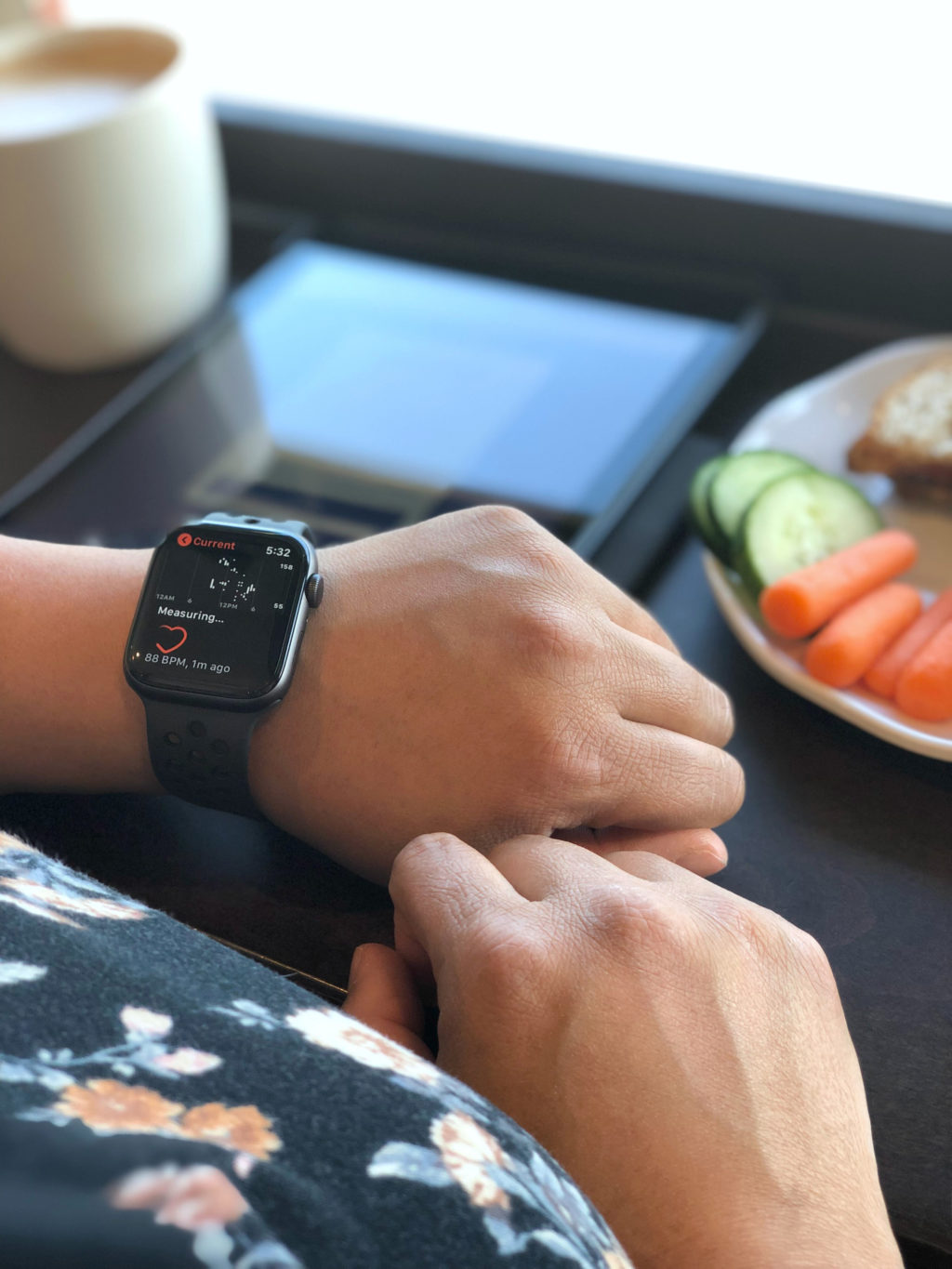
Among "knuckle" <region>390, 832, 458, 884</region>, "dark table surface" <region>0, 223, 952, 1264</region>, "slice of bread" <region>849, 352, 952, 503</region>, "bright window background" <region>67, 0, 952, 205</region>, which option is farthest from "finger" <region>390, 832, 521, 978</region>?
"bright window background" <region>67, 0, 952, 205</region>

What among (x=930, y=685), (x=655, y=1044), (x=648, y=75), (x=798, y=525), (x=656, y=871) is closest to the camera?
(x=655, y=1044)

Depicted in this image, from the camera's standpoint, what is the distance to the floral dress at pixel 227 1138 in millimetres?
333

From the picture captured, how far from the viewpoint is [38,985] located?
43cm

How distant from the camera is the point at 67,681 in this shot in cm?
69

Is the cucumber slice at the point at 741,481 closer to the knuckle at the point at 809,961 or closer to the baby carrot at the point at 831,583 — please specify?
the baby carrot at the point at 831,583

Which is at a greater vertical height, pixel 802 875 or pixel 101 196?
pixel 101 196

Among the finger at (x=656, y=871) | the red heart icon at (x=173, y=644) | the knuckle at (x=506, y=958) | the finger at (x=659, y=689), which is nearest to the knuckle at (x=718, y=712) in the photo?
the finger at (x=659, y=689)

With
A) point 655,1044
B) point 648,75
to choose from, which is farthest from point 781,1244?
point 648,75

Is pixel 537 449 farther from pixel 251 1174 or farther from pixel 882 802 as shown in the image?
pixel 251 1174

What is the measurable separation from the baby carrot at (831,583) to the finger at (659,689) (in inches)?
5.3

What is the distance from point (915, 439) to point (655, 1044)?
0.60 meters

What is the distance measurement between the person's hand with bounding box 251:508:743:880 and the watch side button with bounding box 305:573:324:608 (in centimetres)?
1

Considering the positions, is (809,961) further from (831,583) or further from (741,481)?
(741,481)

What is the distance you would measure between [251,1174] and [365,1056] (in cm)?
9
